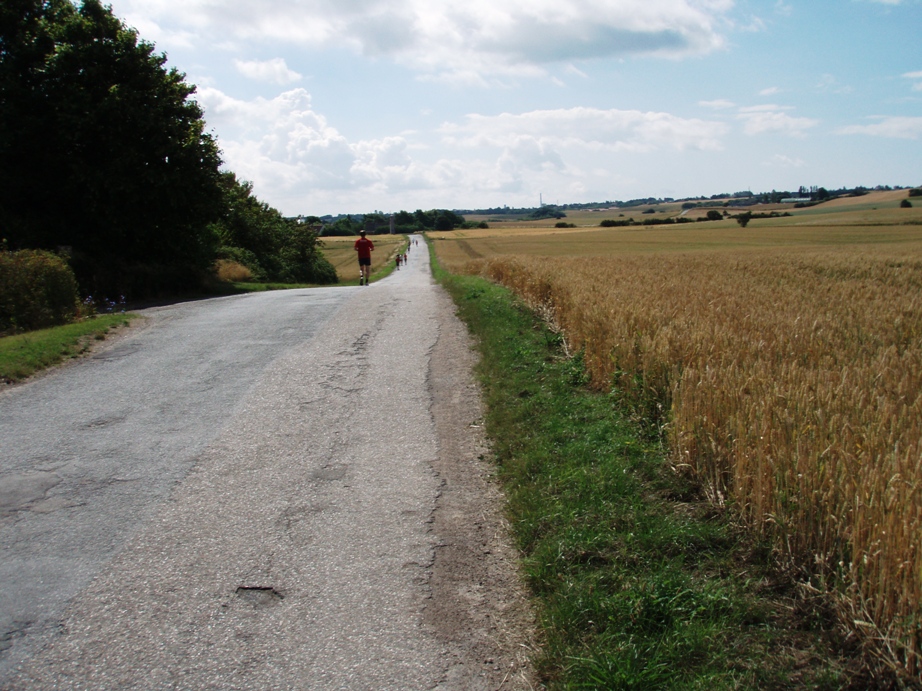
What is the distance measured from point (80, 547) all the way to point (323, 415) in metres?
3.24

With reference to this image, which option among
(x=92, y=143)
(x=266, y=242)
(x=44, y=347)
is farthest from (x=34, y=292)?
(x=266, y=242)

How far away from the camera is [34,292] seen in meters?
13.8

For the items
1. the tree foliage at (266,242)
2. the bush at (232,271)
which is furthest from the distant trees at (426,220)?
the bush at (232,271)

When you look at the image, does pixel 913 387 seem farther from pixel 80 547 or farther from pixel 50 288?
pixel 50 288

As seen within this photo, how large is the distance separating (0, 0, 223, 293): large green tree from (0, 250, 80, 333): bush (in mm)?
7110

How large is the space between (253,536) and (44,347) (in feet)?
24.5

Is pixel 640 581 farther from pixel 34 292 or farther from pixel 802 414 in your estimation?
pixel 34 292

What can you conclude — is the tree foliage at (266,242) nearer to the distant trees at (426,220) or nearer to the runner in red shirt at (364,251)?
the runner in red shirt at (364,251)

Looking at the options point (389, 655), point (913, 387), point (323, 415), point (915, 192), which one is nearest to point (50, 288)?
point (323, 415)

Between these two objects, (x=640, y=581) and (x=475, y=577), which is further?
(x=475, y=577)

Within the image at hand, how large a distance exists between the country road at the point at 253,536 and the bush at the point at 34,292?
4.96m

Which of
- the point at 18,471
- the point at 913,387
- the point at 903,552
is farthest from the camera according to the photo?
the point at 18,471

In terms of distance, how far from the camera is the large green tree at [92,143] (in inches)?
848

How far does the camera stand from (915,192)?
311 ft
